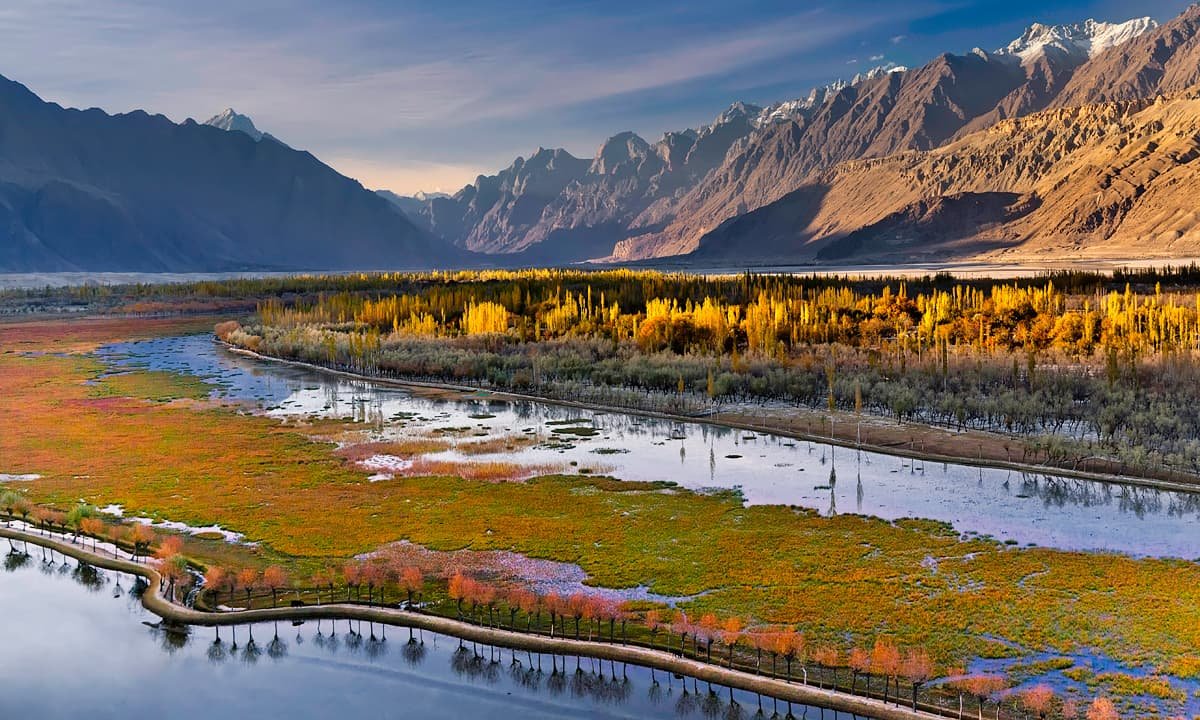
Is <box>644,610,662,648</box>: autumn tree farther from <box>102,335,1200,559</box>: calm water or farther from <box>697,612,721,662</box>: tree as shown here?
<box>102,335,1200,559</box>: calm water

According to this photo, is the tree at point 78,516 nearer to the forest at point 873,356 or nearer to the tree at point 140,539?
the tree at point 140,539

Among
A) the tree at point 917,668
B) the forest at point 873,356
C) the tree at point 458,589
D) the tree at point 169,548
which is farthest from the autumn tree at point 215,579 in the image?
the forest at point 873,356

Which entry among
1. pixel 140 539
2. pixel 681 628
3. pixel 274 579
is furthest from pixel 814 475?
pixel 140 539

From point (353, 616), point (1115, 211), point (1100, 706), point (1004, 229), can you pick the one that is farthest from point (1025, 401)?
point (1004, 229)

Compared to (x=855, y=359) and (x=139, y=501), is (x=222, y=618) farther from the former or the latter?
(x=855, y=359)

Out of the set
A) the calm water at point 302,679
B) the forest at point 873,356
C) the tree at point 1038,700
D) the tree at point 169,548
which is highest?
the forest at point 873,356
